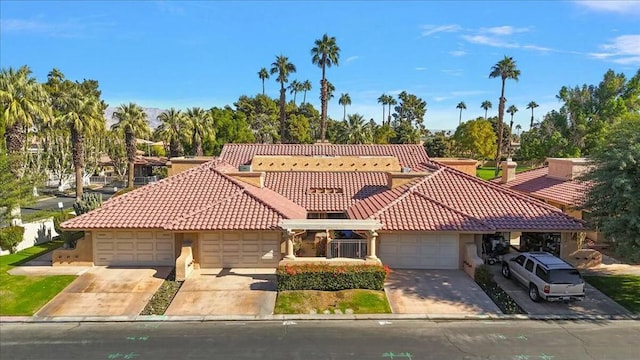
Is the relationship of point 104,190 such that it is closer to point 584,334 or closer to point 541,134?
point 584,334

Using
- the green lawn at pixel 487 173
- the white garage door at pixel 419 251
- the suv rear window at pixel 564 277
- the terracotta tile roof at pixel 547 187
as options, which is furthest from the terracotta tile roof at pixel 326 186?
the green lawn at pixel 487 173

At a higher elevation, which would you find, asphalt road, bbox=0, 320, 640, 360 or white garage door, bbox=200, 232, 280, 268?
white garage door, bbox=200, 232, 280, 268

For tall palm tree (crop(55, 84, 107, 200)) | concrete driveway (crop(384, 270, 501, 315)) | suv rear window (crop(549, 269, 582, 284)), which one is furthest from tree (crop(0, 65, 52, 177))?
suv rear window (crop(549, 269, 582, 284))

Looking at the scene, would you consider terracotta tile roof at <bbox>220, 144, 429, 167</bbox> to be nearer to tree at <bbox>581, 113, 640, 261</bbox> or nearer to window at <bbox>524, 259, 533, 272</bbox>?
tree at <bbox>581, 113, 640, 261</bbox>

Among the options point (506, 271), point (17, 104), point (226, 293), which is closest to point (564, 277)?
point (506, 271)

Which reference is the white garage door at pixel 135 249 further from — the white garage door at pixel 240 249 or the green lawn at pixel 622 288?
the green lawn at pixel 622 288

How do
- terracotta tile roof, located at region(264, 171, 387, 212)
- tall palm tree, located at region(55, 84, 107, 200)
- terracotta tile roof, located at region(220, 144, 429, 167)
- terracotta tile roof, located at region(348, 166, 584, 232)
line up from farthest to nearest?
tall palm tree, located at region(55, 84, 107, 200) < terracotta tile roof, located at region(220, 144, 429, 167) < terracotta tile roof, located at region(264, 171, 387, 212) < terracotta tile roof, located at region(348, 166, 584, 232)
